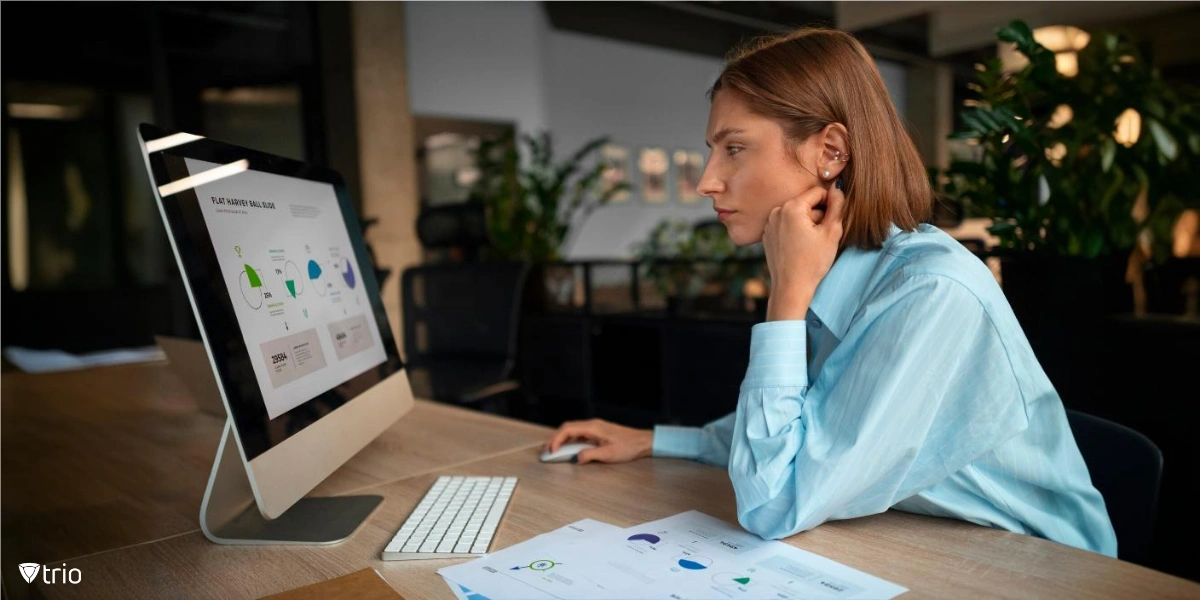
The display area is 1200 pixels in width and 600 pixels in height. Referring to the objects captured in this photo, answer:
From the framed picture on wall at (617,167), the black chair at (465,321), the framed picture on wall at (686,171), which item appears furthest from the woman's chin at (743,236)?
the framed picture on wall at (686,171)

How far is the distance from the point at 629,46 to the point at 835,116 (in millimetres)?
7473

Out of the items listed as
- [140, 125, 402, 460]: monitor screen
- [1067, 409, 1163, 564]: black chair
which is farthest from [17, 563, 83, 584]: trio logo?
[1067, 409, 1163, 564]: black chair

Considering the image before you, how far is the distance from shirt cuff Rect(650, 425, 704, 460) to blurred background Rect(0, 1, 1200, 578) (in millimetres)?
499

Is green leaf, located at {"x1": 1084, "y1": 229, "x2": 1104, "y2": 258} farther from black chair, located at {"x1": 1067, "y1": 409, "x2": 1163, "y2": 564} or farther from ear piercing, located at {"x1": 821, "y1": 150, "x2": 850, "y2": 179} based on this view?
ear piercing, located at {"x1": 821, "y1": 150, "x2": 850, "y2": 179}

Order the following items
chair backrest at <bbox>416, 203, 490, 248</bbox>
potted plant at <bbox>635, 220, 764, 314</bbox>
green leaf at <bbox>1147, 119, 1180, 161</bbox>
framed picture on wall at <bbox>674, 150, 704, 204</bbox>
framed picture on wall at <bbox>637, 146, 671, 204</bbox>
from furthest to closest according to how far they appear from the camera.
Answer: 1. framed picture on wall at <bbox>674, 150, 704, 204</bbox>
2. framed picture on wall at <bbox>637, 146, 671, 204</bbox>
3. chair backrest at <bbox>416, 203, 490, 248</bbox>
4. potted plant at <bbox>635, 220, 764, 314</bbox>
5. green leaf at <bbox>1147, 119, 1180, 161</bbox>

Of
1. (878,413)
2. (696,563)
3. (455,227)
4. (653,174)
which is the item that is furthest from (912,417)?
(653,174)

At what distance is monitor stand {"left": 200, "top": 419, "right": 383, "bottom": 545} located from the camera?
87cm

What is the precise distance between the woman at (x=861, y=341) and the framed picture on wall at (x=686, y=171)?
7.87 meters

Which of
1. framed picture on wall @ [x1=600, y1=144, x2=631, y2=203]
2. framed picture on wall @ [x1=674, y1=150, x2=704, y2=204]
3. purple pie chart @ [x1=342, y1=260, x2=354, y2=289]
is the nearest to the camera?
purple pie chart @ [x1=342, y1=260, x2=354, y2=289]

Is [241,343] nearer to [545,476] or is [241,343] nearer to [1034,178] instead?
[545,476]

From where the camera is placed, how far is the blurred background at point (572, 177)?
78.1 inches

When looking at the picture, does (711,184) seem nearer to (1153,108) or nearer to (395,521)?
(395,521)

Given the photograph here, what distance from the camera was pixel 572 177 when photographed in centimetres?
746

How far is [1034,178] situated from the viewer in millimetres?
1943
